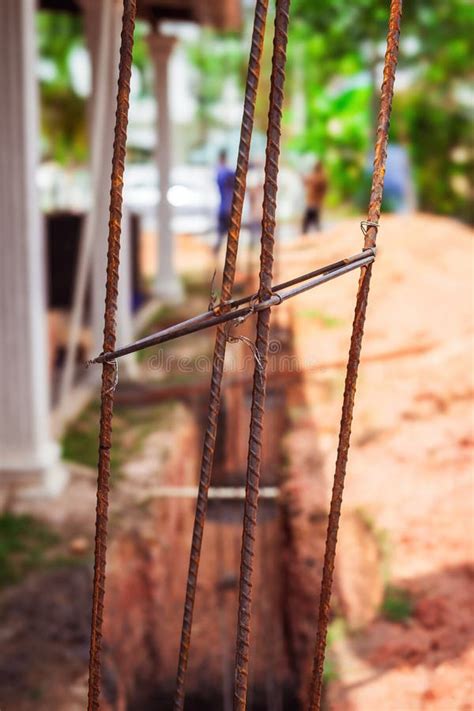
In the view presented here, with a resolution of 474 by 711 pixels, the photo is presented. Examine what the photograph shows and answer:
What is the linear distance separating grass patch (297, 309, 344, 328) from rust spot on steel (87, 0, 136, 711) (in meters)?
8.84

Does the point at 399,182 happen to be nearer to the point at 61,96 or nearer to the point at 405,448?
the point at 61,96

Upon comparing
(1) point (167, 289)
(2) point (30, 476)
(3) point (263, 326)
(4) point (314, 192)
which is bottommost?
(1) point (167, 289)

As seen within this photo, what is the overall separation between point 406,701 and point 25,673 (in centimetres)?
165

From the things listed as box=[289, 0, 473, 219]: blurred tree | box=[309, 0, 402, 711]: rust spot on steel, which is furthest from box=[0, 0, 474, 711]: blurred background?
box=[289, 0, 473, 219]: blurred tree

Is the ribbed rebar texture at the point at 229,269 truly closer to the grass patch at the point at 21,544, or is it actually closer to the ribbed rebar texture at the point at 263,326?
the ribbed rebar texture at the point at 263,326

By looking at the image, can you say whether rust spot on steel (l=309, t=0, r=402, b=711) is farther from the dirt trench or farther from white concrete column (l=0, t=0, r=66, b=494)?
white concrete column (l=0, t=0, r=66, b=494)

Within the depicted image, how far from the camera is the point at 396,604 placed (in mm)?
4734

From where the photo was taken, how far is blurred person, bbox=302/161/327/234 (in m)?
15.0

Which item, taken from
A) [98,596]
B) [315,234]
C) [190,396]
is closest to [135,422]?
[190,396]

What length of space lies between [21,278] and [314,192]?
10372 millimetres

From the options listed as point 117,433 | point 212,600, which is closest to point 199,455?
point 117,433

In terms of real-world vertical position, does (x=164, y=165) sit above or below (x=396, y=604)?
above

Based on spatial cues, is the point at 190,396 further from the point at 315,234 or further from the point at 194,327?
the point at 315,234

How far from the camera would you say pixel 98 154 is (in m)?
7.25
